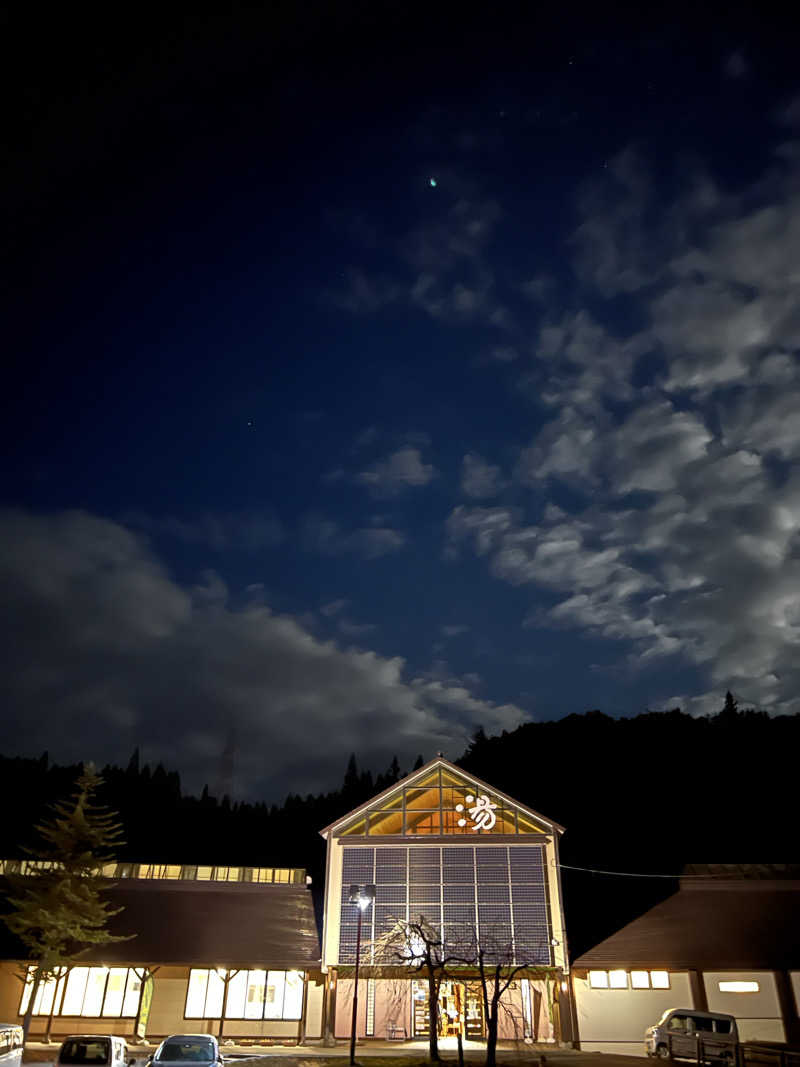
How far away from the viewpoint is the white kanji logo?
33.5 m

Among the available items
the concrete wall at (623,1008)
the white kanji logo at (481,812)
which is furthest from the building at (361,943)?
the concrete wall at (623,1008)

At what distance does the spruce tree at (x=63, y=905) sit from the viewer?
28.7 meters

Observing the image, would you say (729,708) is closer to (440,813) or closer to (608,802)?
(608,802)

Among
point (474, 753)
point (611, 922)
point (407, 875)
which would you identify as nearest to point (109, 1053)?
point (407, 875)

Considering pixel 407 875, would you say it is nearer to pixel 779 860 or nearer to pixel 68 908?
pixel 68 908

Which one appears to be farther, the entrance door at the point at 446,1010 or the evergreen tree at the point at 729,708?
the evergreen tree at the point at 729,708

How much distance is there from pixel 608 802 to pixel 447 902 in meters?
49.8

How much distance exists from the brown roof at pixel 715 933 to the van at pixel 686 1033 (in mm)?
3673

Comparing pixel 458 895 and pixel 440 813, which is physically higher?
pixel 440 813

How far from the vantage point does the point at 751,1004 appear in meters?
29.3

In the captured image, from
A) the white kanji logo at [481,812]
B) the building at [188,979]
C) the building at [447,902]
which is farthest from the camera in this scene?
the white kanji logo at [481,812]

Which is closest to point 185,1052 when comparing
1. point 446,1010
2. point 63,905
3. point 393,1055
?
point 393,1055

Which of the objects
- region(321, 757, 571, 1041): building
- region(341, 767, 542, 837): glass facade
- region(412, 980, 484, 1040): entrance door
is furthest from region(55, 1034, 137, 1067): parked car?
region(341, 767, 542, 837): glass facade

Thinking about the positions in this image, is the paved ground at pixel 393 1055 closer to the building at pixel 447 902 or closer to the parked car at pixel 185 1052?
the building at pixel 447 902
